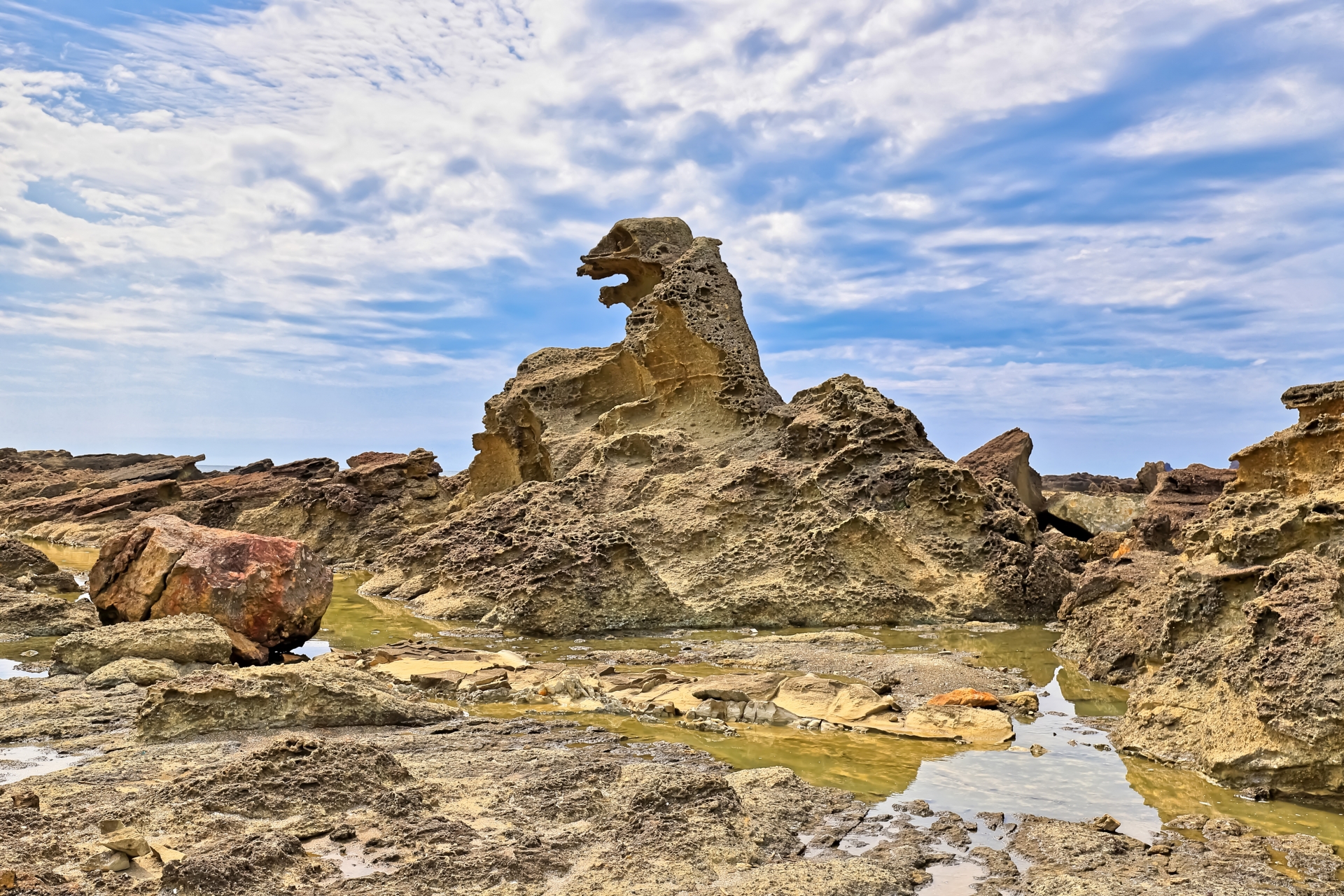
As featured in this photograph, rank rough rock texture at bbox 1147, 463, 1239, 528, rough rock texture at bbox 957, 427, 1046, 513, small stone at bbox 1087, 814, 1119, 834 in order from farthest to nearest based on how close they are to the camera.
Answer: rough rock texture at bbox 957, 427, 1046, 513, rough rock texture at bbox 1147, 463, 1239, 528, small stone at bbox 1087, 814, 1119, 834

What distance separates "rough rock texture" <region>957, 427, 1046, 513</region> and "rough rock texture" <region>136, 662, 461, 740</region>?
13082mm

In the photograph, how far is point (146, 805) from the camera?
13.4 feet

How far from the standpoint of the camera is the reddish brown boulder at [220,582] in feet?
26.6

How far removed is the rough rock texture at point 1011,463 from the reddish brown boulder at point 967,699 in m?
10.7

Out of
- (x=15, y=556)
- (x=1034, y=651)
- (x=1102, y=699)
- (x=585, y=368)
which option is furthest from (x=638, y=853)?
(x=585, y=368)

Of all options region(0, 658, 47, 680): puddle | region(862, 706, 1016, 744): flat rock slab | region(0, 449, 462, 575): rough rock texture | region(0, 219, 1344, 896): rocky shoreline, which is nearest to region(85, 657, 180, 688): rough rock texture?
region(0, 219, 1344, 896): rocky shoreline

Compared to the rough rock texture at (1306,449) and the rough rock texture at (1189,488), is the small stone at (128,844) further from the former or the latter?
the rough rock texture at (1189,488)

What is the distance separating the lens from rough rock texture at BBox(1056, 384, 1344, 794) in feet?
16.5

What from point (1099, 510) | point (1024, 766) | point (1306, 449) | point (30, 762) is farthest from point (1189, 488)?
point (30, 762)

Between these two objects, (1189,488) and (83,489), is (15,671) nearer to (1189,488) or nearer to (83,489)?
(1189,488)

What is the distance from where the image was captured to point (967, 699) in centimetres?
698

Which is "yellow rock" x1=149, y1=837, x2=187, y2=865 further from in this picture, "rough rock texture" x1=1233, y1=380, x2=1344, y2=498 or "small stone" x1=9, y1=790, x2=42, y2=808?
"rough rock texture" x1=1233, y1=380, x2=1344, y2=498

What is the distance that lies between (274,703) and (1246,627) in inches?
219

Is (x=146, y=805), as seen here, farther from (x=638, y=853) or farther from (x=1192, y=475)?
(x=1192, y=475)
